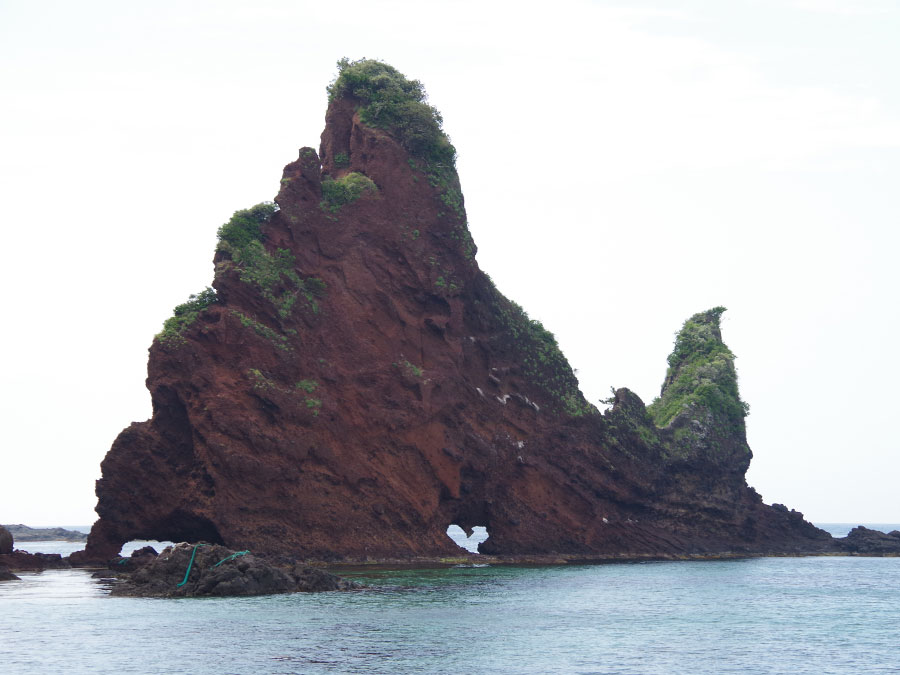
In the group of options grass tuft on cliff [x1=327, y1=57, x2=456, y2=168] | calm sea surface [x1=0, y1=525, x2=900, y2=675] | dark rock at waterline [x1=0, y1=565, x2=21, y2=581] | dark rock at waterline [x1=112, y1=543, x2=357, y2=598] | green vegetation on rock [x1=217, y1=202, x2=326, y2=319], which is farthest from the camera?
grass tuft on cliff [x1=327, y1=57, x2=456, y2=168]

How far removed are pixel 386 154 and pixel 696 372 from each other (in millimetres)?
27982

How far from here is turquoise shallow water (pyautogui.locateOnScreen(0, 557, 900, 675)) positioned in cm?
2539

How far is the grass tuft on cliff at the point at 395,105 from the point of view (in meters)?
57.8

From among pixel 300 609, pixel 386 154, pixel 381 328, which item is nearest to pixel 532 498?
pixel 381 328

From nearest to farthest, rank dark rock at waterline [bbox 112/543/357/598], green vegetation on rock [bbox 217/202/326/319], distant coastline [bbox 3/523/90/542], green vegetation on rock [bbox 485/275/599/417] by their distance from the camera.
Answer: dark rock at waterline [bbox 112/543/357/598] → green vegetation on rock [bbox 217/202/326/319] → green vegetation on rock [bbox 485/275/599/417] → distant coastline [bbox 3/523/90/542]

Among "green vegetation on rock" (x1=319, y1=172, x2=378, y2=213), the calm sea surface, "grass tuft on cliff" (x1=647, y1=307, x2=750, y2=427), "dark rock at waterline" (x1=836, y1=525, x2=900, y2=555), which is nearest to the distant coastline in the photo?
"grass tuft on cliff" (x1=647, y1=307, x2=750, y2=427)

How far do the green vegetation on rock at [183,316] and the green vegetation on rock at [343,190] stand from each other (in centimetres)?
877

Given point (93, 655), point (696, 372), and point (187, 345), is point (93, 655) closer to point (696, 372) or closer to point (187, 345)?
point (187, 345)

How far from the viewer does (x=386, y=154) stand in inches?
2240

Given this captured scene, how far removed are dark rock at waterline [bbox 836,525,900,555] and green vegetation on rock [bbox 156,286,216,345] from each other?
51186 millimetres

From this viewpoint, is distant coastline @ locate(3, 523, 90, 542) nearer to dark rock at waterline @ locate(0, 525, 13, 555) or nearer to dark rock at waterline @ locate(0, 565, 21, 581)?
dark rock at waterline @ locate(0, 525, 13, 555)

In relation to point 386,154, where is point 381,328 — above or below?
below

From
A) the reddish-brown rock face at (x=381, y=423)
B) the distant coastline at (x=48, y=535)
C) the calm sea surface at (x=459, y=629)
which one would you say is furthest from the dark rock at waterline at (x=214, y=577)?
the distant coastline at (x=48, y=535)

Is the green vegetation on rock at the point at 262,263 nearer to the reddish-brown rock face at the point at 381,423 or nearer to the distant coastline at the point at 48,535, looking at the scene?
the reddish-brown rock face at the point at 381,423
